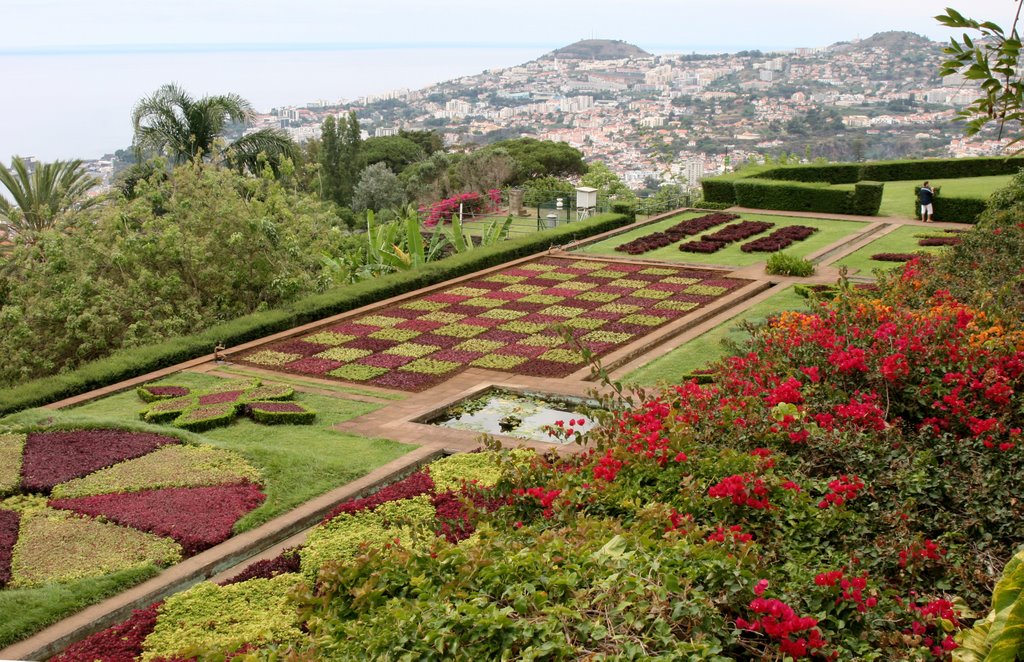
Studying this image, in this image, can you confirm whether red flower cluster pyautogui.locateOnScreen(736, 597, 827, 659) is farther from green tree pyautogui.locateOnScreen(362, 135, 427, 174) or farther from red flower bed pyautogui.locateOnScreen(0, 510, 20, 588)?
green tree pyautogui.locateOnScreen(362, 135, 427, 174)

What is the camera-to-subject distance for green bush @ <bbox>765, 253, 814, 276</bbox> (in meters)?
17.4

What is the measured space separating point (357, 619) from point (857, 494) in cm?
259

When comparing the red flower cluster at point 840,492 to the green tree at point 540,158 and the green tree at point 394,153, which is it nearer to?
the green tree at point 540,158

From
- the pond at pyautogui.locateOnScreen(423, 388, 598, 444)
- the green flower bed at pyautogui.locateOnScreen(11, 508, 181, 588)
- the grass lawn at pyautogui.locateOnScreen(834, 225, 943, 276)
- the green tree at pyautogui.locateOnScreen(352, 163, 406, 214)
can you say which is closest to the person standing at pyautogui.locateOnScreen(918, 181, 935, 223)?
the grass lawn at pyautogui.locateOnScreen(834, 225, 943, 276)

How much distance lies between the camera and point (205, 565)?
22.7 ft

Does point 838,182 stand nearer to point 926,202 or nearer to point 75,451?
point 926,202

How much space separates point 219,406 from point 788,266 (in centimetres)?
1104

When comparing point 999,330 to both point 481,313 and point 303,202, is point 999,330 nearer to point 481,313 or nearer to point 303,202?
point 481,313

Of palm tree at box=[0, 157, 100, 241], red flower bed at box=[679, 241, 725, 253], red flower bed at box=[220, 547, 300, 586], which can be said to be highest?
palm tree at box=[0, 157, 100, 241]

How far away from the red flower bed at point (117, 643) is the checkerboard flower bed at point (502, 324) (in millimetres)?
5856

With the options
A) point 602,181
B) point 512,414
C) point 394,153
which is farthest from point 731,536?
point 394,153

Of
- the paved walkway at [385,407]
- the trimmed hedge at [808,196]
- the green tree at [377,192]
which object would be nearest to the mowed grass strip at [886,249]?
the paved walkway at [385,407]

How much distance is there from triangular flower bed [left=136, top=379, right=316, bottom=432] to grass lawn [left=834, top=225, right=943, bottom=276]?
11.1 metres

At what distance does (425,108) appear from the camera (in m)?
114
